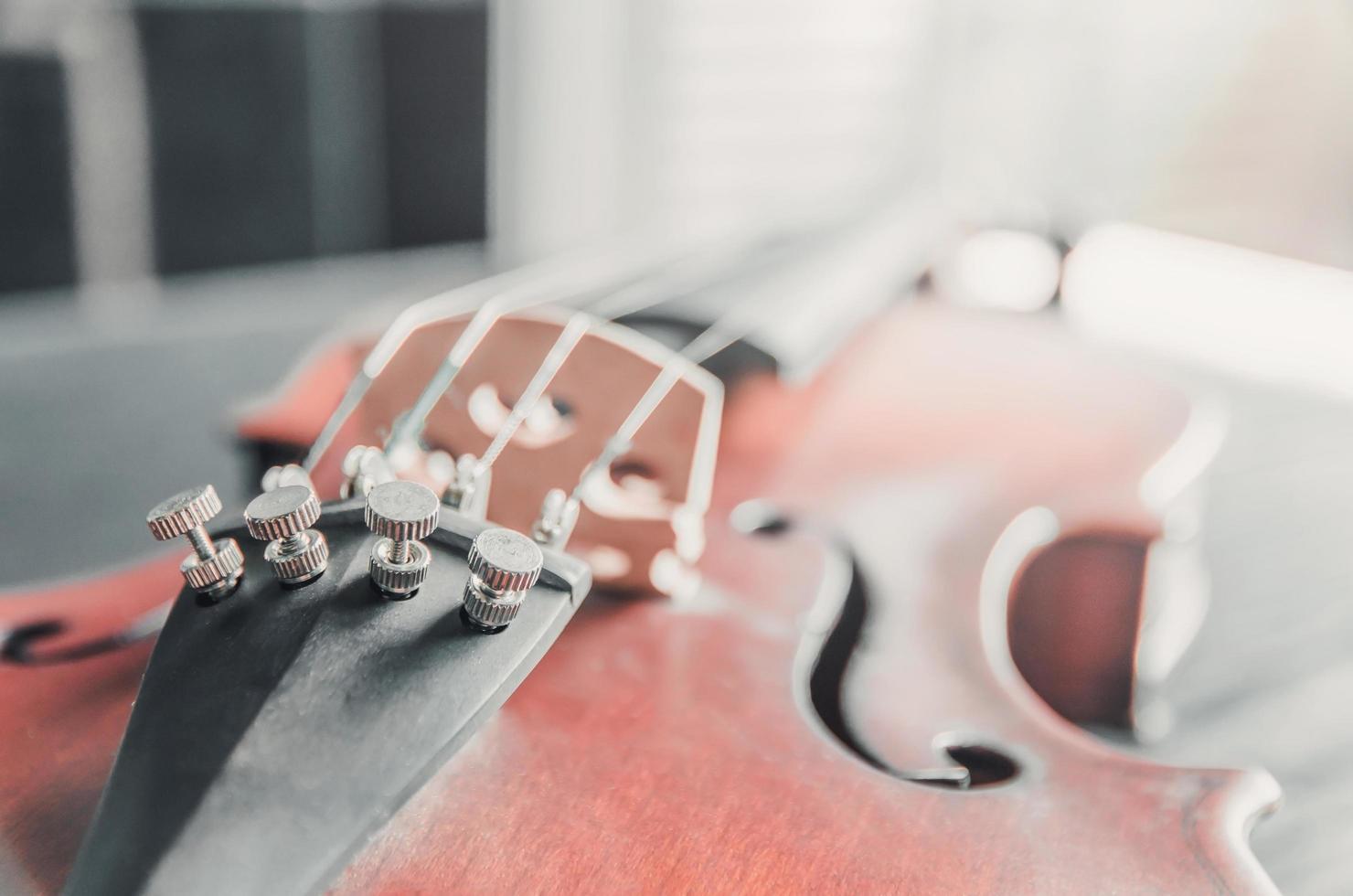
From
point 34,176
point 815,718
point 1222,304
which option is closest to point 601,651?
point 815,718

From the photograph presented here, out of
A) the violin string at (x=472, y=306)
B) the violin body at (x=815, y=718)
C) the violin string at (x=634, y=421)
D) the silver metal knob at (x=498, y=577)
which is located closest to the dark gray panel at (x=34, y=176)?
the violin string at (x=472, y=306)

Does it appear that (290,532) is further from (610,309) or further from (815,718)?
(610,309)

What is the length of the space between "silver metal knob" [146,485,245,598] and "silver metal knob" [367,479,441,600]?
0.20 ft

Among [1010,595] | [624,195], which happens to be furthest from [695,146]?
[1010,595]

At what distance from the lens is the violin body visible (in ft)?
1.41

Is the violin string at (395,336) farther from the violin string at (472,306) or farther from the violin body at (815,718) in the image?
the violin body at (815,718)

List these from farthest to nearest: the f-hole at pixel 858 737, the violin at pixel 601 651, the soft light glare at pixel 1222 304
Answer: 1. the soft light glare at pixel 1222 304
2. the f-hole at pixel 858 737
3. the violin at pixel 601 651

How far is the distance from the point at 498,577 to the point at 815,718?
9.0 inches

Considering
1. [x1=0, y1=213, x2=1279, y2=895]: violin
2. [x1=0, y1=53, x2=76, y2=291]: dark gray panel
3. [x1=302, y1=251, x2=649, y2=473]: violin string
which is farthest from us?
[x1=0, y1=53, x2=76, y2=291]: dark gray panel

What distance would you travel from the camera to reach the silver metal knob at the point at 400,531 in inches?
16.3

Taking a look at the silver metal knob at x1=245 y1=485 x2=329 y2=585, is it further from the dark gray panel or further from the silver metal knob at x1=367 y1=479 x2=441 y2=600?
the dark gray panel

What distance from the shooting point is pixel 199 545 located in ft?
1.42

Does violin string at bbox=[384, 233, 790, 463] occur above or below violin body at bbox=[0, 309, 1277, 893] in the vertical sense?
above

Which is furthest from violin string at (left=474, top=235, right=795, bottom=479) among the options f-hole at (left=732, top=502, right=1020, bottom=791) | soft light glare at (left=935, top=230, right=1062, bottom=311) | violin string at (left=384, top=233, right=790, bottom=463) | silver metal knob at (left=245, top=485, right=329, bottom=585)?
soft light glare at (left=935, top=230, right=1062, bottom=311)
